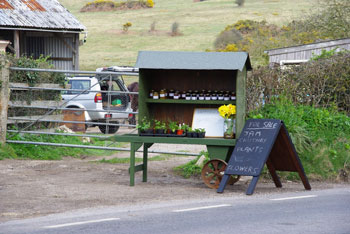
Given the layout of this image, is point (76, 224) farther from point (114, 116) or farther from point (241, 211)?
point (114, 116)

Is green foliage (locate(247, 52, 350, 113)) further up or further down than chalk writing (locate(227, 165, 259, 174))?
further up

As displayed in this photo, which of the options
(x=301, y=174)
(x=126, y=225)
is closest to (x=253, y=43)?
(x=301, y=174)

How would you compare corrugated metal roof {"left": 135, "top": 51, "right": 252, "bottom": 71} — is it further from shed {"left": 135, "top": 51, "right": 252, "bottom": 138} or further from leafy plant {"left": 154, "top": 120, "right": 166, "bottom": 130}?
leafy plant {"left": 154, "top": 120, "right": 166, "bottom": 130}

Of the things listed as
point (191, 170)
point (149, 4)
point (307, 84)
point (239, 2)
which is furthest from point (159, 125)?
point (149, 4)

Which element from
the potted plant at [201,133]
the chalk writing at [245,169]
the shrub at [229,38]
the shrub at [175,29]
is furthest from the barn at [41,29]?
the shrub at [175,29]

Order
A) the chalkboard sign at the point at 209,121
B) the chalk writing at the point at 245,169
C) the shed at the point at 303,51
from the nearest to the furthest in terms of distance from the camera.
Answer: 1. the chalk writing at the point at 245,169
2. the chalkboard sign at the point at 209,121
3. the shed at the point at 303,51

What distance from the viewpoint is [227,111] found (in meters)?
11.9

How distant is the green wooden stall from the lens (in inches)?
459

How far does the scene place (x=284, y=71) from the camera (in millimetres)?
14719

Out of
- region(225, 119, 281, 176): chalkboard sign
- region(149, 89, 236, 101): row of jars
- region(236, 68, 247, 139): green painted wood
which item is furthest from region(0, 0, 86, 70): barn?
region(225, 119, 281, 176): chalkboard sign

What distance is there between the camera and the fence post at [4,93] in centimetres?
1556

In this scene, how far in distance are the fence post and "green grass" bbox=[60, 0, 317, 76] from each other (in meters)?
38.7

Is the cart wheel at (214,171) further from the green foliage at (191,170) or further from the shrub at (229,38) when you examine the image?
the shrub at (229,38)

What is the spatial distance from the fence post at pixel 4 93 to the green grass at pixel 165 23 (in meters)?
38.7
